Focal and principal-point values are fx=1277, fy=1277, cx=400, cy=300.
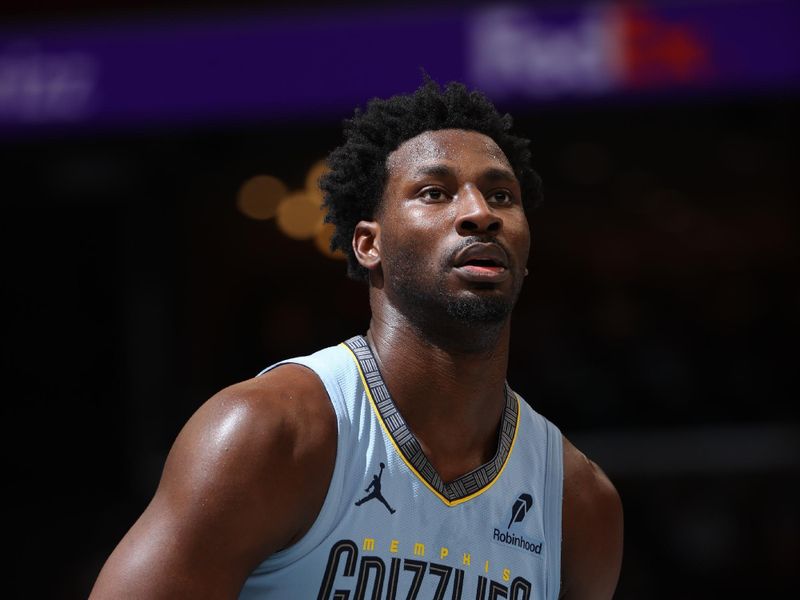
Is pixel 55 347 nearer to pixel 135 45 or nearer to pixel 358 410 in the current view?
pixel 135 45

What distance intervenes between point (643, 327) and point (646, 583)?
2258 mm

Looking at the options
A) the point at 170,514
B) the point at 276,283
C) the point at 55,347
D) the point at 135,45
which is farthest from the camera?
the point at 276,283

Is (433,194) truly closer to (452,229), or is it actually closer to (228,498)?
(452,229)

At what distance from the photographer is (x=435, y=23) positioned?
26.9 feet

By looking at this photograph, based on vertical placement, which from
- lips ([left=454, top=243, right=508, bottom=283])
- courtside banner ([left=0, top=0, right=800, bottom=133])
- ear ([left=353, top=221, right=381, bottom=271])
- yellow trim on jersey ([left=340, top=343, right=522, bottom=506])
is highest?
courtside banner ([left=0, top=0, right=800, bottom=133])

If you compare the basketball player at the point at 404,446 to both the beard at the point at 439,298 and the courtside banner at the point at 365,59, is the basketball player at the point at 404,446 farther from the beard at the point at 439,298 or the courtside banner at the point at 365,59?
the courtside banner at the point at 365,59

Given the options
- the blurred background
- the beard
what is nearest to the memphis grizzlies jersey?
the beard

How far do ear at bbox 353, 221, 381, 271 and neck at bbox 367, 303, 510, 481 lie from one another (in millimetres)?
157

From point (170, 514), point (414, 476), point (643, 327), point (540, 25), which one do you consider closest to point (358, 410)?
point (414, 476)

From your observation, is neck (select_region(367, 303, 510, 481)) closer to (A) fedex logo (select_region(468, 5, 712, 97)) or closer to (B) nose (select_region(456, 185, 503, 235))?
(B) nose (select_region(456, 185, 503, 235))

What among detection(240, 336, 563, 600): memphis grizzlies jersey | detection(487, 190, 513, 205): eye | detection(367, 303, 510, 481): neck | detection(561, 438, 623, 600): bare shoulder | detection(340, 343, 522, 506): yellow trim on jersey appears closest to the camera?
detection(240, 336, 563, 600): memphis grizzlies jersey

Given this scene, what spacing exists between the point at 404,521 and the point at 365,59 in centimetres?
558

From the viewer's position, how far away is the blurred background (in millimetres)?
8141

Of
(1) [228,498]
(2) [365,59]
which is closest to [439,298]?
(1) [228,498]
